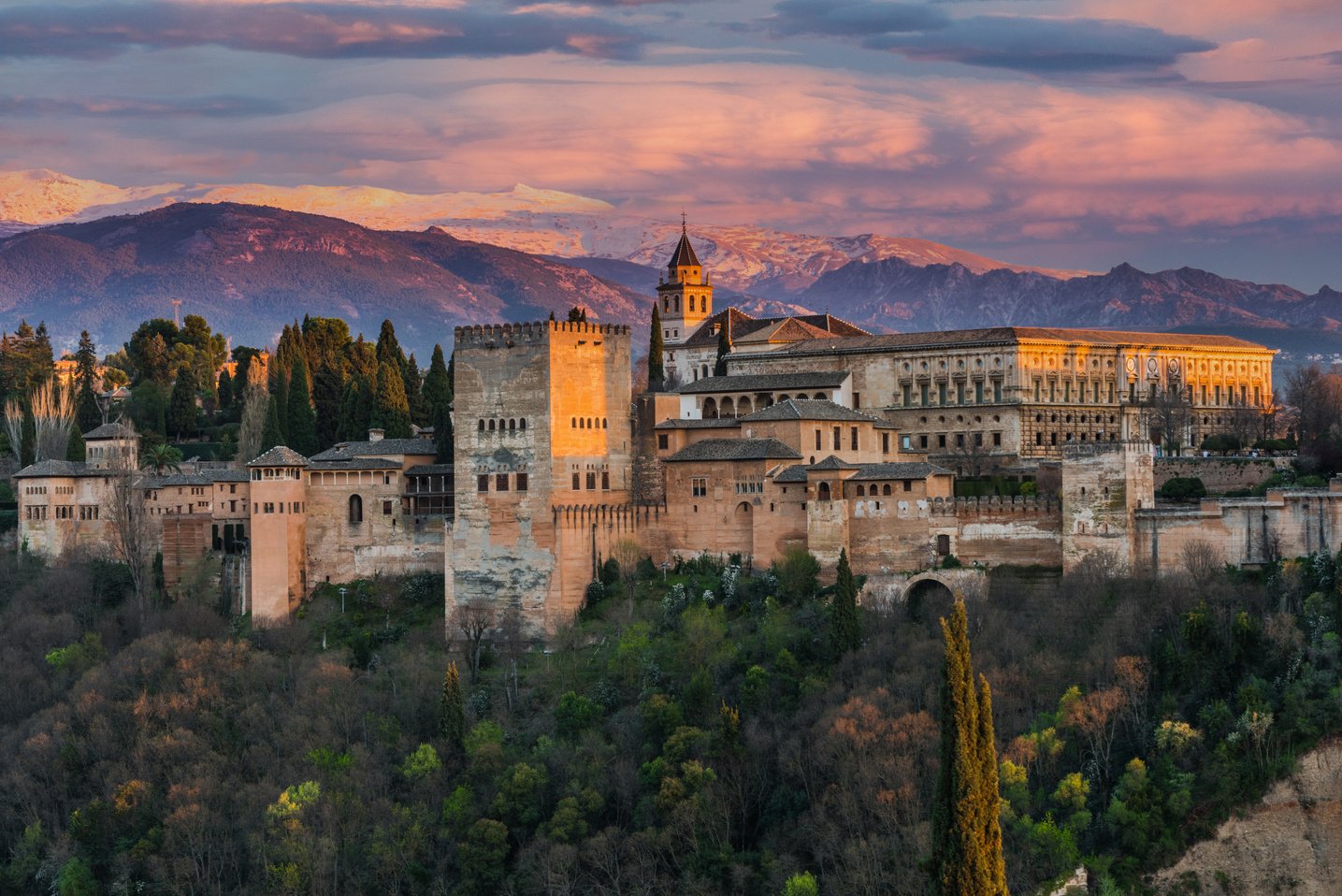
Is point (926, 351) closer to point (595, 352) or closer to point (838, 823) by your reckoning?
point (595, 352)

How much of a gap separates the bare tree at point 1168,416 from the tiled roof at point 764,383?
1104 centimetres

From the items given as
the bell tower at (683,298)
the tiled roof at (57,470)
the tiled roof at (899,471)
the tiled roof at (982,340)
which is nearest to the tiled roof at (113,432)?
the tiled roof at (57,470)

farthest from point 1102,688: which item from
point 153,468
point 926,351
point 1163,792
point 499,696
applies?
point 153,468

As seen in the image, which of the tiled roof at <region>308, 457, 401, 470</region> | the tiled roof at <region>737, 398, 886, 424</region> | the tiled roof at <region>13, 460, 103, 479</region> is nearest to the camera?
the tiled roof at <region>737, 398, 886, 424</region>

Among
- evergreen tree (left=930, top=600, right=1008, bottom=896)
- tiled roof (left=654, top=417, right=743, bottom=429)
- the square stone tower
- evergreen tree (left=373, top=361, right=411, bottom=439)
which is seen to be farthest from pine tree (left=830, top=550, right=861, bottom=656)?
evergreen tree (left=373, top=361, right=411, bottom=439)

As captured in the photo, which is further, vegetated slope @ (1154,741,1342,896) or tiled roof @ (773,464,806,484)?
tiled roof @ (773,464,806,484)

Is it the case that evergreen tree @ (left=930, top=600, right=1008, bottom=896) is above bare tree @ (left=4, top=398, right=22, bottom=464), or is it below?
below

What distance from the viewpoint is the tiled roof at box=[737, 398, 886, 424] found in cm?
5672

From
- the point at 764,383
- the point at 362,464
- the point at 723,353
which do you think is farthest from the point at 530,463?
the point at 723,353

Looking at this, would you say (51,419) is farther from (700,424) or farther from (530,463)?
(700,424)

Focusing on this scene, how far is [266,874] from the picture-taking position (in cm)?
4681

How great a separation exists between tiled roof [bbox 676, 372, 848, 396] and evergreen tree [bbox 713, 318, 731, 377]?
8.12m

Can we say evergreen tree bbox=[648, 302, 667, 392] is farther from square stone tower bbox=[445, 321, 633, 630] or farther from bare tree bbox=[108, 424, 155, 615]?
bare tree bbox=[108, 424, 155, 615]

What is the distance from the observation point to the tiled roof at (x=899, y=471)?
52.9 metres
